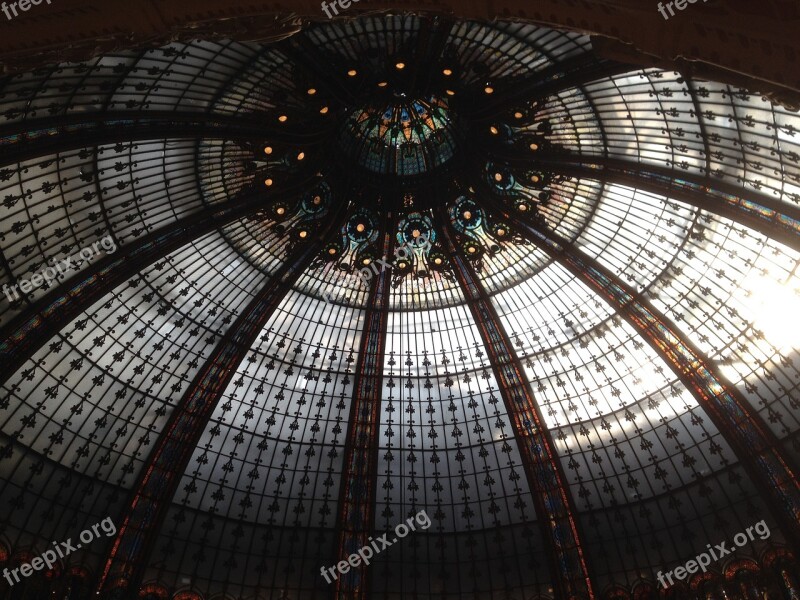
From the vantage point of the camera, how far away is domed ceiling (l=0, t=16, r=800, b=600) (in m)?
17.0

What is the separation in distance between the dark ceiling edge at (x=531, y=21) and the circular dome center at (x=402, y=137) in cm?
1163

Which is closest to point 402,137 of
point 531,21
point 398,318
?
point 398,318

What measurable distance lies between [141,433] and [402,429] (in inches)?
357

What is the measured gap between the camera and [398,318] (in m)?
23.9

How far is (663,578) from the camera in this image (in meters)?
19.2

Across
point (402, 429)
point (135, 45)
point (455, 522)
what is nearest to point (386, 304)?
point (402, 429)

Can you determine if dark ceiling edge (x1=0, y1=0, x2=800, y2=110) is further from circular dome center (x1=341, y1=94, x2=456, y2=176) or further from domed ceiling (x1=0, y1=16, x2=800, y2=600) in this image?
circular dome center (x1=341, y1=94, x2=456, y2=176)

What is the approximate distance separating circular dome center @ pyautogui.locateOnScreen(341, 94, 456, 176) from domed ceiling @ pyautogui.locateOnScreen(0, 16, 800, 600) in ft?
0.41

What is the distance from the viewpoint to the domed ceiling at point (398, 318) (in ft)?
55.8

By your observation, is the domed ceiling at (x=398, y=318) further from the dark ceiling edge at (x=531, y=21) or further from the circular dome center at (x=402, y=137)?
the dark ceiling edge at (x=531, y=21)

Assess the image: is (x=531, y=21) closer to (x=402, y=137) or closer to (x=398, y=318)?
(x=402, y=137)

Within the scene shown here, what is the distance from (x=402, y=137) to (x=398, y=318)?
22.3 feet

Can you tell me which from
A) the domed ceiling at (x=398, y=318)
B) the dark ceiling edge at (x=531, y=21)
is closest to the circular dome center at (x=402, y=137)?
the domed ceiling at (x=398, y=318)

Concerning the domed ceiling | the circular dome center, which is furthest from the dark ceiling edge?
the circular dome center
